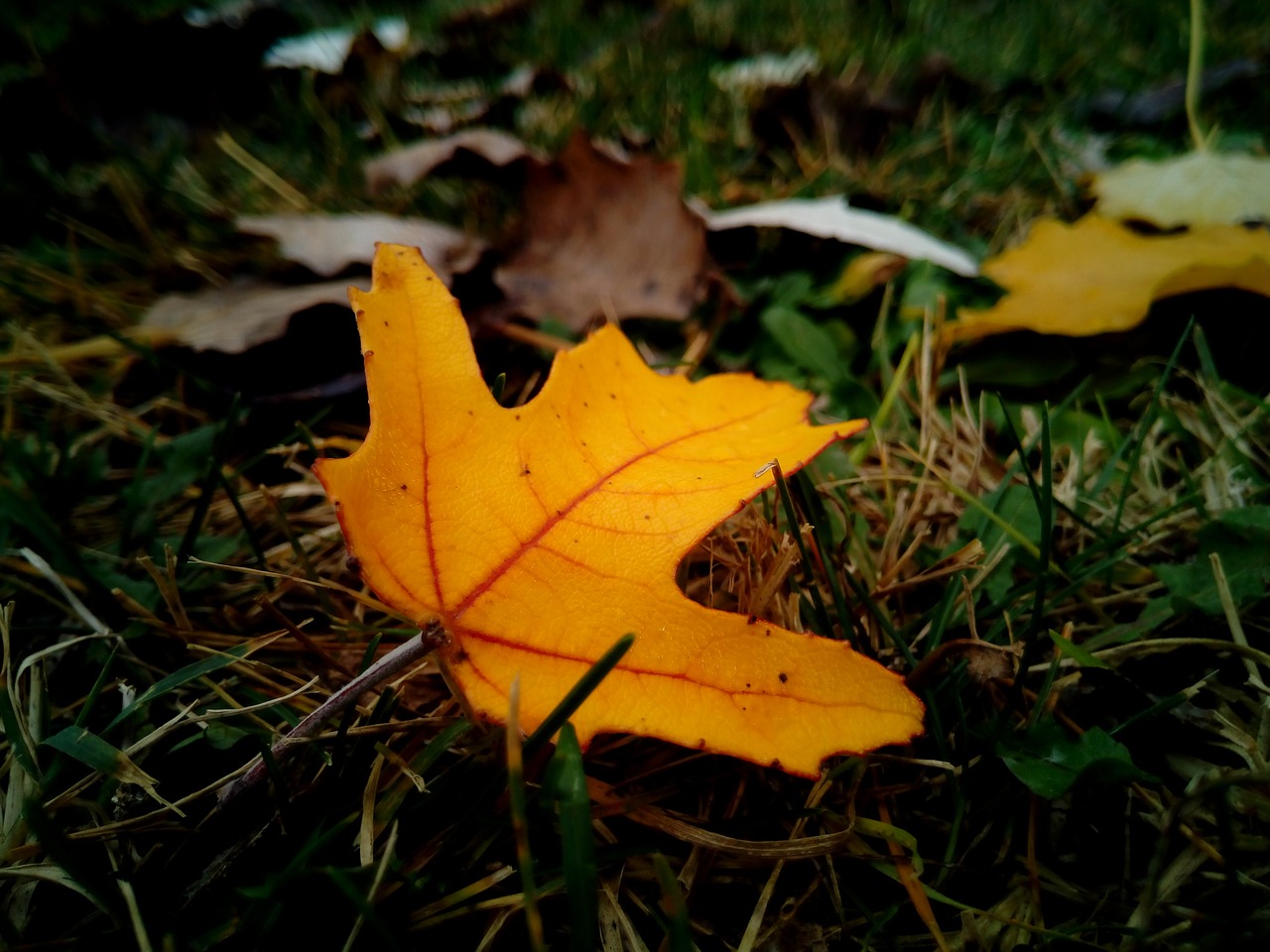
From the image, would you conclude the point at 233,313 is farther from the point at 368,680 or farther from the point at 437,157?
the point at 368,680

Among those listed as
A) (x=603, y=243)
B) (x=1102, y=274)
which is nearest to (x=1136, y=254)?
(x=1102, y=274)

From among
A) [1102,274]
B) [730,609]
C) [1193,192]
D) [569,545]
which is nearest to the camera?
[569,545]

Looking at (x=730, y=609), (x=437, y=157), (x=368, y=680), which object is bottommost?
(x=730, y=609)

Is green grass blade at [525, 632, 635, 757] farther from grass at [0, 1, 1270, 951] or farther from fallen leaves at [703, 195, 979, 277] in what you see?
fallen leaves at [703, 195, 979, 277]

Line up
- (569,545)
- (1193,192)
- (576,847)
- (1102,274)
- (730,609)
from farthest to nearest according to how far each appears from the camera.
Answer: (1193,192) < (1102,274) < (730,609) < (569,545) < (576,847)

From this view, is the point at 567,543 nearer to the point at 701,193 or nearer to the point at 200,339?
the point at 200,339

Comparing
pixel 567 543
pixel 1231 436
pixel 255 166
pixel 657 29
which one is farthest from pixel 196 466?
pixel 657 29

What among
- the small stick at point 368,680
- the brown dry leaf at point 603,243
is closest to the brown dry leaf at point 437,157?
the brown dry leaf at point 603,243

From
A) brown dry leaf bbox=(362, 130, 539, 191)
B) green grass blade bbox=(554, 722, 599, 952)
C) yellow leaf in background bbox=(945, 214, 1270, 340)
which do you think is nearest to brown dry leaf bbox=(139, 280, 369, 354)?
brown dry leaf bbox=(362, 130, 539, 191)
